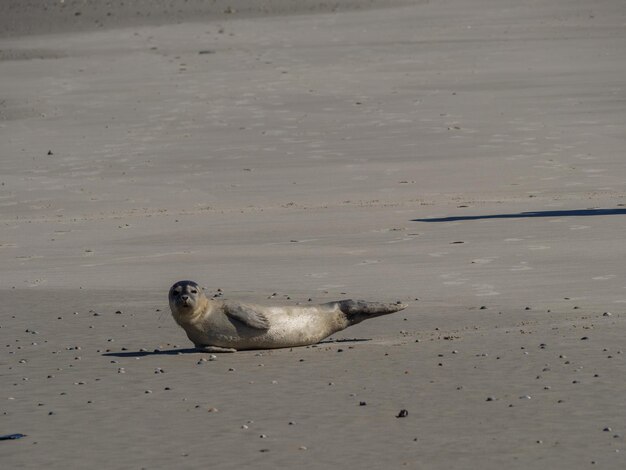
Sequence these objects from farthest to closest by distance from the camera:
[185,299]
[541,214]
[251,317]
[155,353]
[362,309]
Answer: [541,214]
[362,309]
[155,353]
[251,317]
[185,299]

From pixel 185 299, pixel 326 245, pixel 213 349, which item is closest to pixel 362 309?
pixel 213 349

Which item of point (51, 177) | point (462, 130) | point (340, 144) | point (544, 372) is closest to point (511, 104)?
point (462, 130)

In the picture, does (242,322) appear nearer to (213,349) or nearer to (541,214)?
(213,349)

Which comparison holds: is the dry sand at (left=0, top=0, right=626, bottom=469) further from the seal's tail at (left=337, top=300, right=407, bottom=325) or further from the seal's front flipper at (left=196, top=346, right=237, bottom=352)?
the seal's tail at (left=337, top=300, right=407, bottom=325)

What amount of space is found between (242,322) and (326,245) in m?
4.97

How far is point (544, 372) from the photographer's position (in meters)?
8.37

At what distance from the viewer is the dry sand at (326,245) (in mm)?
7363

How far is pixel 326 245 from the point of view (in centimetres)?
1436

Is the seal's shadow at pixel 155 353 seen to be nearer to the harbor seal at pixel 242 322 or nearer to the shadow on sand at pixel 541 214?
the harbor seal at pixel 242 322

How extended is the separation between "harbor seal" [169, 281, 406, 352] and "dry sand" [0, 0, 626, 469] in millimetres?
137

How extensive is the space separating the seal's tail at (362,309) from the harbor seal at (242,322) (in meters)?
0.06

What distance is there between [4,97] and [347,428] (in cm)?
2360

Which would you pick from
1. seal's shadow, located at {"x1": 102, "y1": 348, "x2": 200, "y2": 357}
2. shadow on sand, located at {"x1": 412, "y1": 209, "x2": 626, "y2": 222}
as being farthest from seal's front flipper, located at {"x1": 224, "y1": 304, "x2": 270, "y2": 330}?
shadow on sand, located at {"x1": 412, "y1": 209, "x2": 626, "y2": 222}

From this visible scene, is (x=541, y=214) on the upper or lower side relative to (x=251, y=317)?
upper
